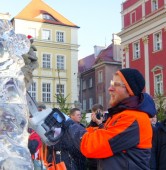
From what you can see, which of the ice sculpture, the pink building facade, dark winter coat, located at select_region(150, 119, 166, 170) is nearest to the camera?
the ice sculpture

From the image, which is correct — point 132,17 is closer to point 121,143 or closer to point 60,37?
point 60,37

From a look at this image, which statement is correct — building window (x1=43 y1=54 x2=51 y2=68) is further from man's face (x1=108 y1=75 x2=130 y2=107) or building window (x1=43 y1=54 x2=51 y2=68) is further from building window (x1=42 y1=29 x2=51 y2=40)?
man's face (x1=108 y1=75 x2=130 y2=107)

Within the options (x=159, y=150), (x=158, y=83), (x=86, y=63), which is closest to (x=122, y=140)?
(x=159, y=150)

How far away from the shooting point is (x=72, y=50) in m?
38.1

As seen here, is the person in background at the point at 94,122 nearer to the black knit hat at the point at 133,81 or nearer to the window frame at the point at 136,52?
the black knit hat at the point at 133,81

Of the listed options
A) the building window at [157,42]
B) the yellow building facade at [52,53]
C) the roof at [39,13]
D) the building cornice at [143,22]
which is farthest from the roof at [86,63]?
the building window at [157,42]

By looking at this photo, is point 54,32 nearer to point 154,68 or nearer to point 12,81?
point 154,68

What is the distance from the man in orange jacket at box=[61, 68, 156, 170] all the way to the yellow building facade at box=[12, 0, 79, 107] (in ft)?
113

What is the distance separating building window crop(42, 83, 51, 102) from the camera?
122 ft

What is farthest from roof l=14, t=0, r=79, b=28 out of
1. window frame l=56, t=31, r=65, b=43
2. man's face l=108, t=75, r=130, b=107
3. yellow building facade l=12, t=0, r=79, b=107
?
man's face l=108, t=75, r=130, b=107

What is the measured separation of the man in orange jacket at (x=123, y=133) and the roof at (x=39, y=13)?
35.8 meters

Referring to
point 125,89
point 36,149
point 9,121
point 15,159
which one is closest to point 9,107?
point 9,121

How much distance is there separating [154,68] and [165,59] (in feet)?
4.86

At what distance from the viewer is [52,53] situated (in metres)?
37.7
